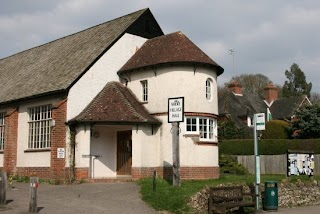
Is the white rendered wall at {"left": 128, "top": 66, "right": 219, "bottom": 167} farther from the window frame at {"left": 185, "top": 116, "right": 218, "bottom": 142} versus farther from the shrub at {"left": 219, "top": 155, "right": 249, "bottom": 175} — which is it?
the shrub at {"left": 219, "top": 155, "right": 249, "bottom": 175}

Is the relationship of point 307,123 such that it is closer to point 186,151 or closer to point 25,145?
point 186,151

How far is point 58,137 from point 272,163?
1774 centimetres

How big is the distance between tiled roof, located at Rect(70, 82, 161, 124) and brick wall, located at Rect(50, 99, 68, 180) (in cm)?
89

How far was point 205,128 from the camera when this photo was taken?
74.7 ft

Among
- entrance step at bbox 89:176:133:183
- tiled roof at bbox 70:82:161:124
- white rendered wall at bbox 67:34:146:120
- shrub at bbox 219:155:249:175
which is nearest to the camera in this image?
tiled roof at bbox 70:82:161:124

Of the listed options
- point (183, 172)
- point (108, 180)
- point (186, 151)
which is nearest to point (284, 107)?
point (186, 151)

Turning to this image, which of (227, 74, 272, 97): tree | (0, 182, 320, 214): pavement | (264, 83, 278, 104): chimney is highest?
(227, 74, 272, 97): tree

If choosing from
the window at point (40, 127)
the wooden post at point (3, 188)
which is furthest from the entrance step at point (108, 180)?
the wooden post at point (3, 188)

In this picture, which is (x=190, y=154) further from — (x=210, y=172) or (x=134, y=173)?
(x=134, y=173)

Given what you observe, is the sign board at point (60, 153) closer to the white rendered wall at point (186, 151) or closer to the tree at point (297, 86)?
the white rendered wall at point (186, 151)

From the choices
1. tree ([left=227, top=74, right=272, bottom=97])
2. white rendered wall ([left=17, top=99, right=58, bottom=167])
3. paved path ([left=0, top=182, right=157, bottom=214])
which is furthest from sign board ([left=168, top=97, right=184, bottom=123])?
tree ([left=227, top=74, right=272, bottom=97])

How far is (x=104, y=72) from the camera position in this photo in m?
24.0

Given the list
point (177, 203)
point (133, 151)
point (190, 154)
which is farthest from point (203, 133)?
point (177, 203)

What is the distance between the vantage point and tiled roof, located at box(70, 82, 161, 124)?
2139 cm
